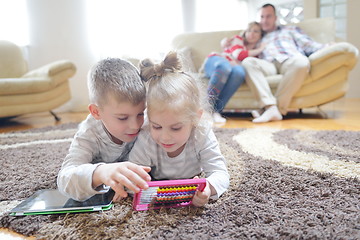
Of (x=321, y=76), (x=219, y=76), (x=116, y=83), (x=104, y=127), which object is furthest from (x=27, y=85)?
(x=321, y=76)

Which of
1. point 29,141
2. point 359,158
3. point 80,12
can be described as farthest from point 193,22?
point 359,158

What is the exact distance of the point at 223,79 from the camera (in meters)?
2.49

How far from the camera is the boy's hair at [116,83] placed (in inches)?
35.1

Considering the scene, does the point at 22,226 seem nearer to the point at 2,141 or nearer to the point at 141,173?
the point at 141,173

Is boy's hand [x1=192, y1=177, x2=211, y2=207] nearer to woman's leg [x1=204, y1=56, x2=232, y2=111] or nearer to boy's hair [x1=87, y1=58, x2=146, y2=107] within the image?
boy's hair [x1=87, y1=58, x2=146, y2=107]

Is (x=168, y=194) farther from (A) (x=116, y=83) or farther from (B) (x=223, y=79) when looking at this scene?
(B) (x=223, y=79)

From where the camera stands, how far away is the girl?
866 millimetres

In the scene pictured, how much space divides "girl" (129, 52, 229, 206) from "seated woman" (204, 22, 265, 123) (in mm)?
1294

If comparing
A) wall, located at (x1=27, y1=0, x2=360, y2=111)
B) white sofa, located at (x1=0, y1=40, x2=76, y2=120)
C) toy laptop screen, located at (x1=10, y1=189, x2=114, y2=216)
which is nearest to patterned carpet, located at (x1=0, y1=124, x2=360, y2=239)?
toy laptop screen, located at (x1=10, y1=189, x2=114, y2=216)

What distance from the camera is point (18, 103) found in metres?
2.74

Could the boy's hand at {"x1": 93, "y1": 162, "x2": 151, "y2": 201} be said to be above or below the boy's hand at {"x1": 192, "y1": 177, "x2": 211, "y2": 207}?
above

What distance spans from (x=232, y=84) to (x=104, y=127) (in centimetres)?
168

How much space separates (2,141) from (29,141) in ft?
0.62

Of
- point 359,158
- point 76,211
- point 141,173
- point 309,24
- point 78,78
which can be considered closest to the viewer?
point 141,173
